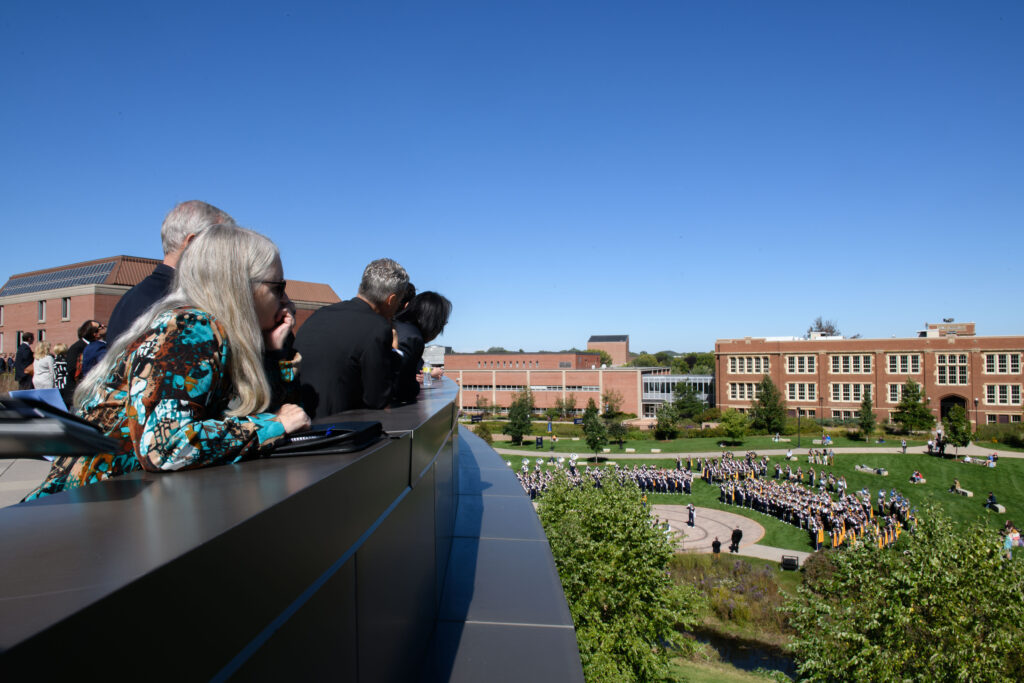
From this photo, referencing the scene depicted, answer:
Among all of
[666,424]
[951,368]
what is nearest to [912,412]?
[951,368]

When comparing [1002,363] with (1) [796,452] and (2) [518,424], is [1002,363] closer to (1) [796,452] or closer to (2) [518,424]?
(1) [796,452]

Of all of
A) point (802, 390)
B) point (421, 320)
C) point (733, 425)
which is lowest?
point (733, 425)

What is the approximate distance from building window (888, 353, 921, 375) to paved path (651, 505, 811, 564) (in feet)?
128

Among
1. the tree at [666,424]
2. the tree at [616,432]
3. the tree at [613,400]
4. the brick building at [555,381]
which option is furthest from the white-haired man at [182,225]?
the brick building at [555,381]

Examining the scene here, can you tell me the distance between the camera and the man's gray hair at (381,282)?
4.19 metres

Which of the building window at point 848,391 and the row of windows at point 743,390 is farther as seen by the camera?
the row of windows at point 743,390

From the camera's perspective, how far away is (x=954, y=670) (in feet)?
45.8

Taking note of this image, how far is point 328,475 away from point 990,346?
74633 millimetres

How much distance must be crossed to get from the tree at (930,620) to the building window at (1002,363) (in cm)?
5436

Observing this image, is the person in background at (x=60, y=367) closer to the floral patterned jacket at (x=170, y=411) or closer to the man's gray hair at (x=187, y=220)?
the man's gray hair at (x=187, y=220)

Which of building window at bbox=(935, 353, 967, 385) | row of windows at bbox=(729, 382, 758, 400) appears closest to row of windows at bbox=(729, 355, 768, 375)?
row of windows at bbox=(729, 382, 758, 400)

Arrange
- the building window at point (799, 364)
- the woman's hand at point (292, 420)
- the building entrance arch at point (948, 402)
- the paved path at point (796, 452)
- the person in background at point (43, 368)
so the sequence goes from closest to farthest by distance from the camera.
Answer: the woman's hand at point (292, 420), the person in background at point (43, 368), the paved path at point (796, 452), the building entrance arch at point (948, 402), the building window at point (799, 364)

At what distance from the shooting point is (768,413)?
6094cm

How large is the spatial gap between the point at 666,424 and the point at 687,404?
13924 mm
